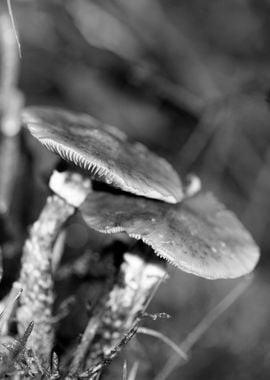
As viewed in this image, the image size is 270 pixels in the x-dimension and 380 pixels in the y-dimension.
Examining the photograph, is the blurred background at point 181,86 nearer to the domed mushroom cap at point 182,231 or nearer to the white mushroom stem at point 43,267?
the white mushroom stem at point 43,267

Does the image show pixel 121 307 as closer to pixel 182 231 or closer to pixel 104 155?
pixel 182 231

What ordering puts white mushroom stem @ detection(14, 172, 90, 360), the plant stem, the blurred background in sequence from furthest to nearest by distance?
the blurred background, the plant stem, white mushroom stem @ detection(14, 172, 90, 360)

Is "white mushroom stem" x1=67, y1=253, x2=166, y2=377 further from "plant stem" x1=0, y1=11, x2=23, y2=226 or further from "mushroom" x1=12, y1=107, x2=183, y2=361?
"plant stem" x1=0, y1=11, x2=23, y2=226

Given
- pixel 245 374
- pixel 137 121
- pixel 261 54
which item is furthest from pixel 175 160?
pixel 245 374

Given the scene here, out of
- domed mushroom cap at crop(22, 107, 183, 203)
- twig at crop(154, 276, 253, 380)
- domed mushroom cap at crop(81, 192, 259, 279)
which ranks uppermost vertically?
domed mushroom cap at crop(22, 107, 183, 203)

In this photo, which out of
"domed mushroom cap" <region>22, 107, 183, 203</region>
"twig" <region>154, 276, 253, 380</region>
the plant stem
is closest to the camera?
"domed mushroom cap" <region>22, 107, 183, 203</region>

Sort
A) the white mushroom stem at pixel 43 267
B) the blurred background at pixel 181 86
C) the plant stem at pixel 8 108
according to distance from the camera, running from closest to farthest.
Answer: the white mushroom stem at pixel 43 267
the plant stem at pixel 8 108
the blurred background at pixel 181 86

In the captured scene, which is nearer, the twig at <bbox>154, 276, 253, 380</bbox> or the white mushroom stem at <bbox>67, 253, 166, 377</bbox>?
the white mushroom stem at <bbox>67, 253, 166, 377</bbox>

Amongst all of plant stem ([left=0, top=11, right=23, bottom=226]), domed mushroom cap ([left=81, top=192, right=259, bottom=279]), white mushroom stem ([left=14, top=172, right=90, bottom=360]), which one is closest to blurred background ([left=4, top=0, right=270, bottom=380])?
plant stem ([left=0, top=11, right=23, bottom=226])

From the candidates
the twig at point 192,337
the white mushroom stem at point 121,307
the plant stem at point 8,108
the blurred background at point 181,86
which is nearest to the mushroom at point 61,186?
the white mushroom stem at point 121,307
